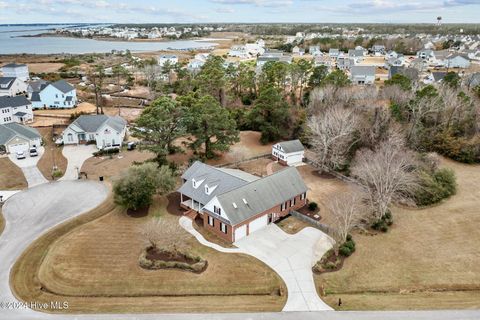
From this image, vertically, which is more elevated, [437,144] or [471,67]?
[471,67]

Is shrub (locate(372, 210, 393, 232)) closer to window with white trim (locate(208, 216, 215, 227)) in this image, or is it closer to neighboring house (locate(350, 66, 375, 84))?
window with white trim (locate(208, 216, 215, 227))

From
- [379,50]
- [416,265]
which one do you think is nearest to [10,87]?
[416,265]

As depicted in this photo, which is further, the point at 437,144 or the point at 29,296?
the point at 437,144

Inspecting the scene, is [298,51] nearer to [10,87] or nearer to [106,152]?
[10,87]

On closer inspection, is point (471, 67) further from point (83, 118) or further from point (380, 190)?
point (83, 118)

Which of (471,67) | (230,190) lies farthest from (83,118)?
(471,67)

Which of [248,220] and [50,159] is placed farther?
[50,159]
